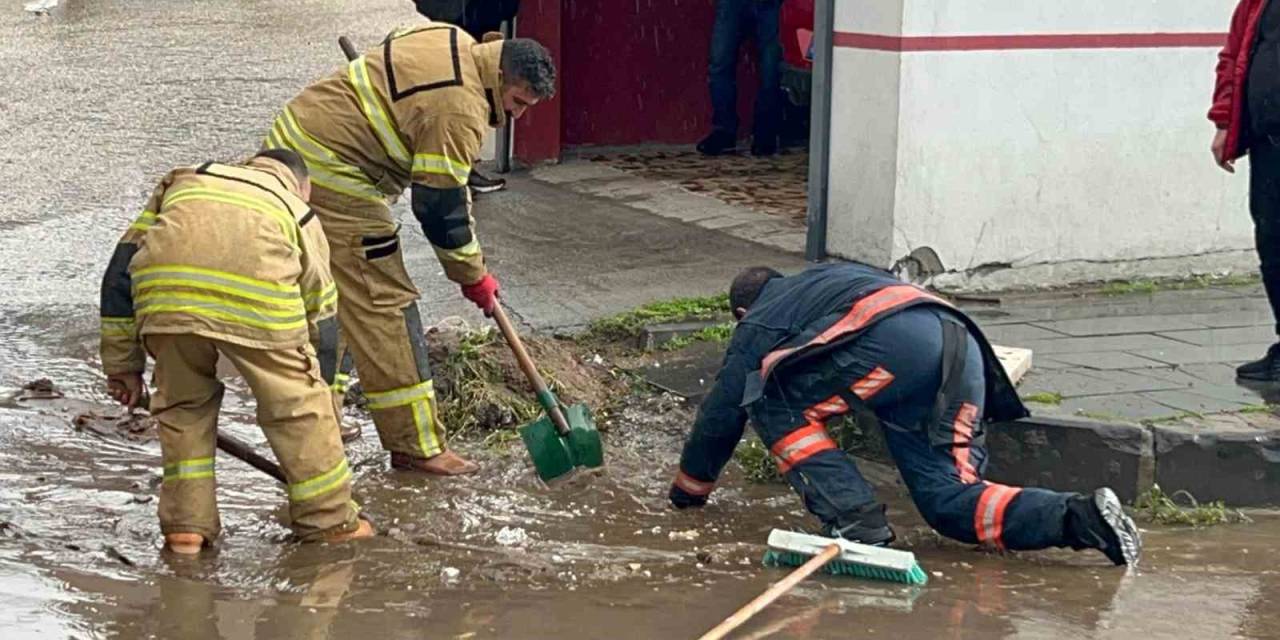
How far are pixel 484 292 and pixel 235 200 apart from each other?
127 cm

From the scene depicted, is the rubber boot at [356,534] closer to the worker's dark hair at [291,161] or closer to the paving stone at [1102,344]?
the worker's dark hair at [291,161]

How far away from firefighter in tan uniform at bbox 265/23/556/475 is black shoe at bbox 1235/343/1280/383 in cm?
278

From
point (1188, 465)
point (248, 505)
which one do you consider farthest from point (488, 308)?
point (1188, 465)

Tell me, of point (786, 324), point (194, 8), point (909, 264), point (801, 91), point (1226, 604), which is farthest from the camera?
point (194, 8)

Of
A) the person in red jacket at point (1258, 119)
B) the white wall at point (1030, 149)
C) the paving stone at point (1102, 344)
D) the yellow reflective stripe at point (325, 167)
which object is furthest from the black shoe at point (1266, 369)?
the yellow reflective stripe at point (325, 167)

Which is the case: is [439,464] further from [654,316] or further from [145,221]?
[654,316]

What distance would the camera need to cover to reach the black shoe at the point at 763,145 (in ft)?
38.4

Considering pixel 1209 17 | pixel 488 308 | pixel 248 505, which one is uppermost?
pixel 1209 17

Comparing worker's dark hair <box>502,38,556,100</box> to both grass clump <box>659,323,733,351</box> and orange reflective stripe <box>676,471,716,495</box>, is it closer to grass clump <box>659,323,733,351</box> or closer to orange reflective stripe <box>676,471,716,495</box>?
orange reflective stripe <box>676,471,716,495</box>

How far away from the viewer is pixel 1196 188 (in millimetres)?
8367

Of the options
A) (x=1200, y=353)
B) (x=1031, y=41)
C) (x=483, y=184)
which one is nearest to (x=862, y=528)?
(x=1200, y=353)

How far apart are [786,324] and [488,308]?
1.29 meters

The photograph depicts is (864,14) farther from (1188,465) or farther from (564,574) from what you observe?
(564,574)

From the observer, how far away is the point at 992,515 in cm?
505
